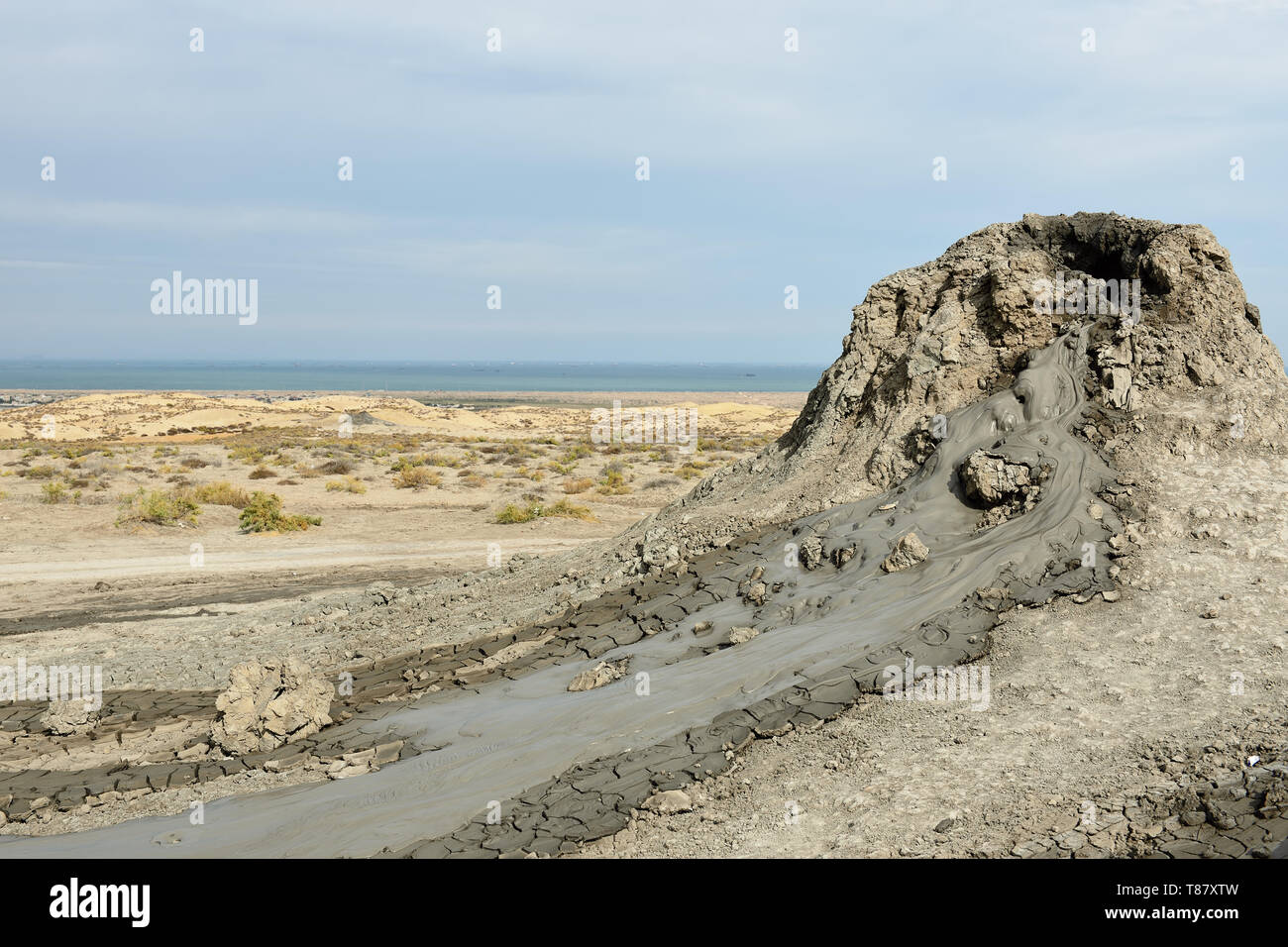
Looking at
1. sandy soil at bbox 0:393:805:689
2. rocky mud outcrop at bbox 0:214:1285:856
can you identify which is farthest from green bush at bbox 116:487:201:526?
rocky mud outcrop at bbox 0:214:1285:856

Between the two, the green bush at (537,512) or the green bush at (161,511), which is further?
the green bush at (537,512)

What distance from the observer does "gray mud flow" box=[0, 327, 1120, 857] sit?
621 centimetres

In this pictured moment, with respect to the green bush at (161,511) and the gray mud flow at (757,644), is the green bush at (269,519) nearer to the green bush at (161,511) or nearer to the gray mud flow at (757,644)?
the green bush at (161,511)

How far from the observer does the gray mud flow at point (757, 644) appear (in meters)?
6.21

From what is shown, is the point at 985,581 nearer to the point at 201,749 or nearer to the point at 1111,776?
the point at 1111,776

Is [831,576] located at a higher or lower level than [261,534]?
higher

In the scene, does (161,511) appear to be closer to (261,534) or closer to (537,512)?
(261,534)

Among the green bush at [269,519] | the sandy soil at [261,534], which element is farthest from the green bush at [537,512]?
the green bush at [269,519]

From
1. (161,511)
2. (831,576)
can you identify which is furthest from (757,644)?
(161,511)

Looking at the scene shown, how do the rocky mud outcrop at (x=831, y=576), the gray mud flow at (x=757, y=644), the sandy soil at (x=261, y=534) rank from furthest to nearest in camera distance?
the sandy soil at (x=261, y=534) → the rocky mud outcrop at (x=831, y=576) → the gray mud flow at (x=757, y=644)

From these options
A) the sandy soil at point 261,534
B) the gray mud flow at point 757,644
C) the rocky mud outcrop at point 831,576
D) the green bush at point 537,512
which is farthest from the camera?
the green bush at point 537,512

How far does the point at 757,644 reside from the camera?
7.67m

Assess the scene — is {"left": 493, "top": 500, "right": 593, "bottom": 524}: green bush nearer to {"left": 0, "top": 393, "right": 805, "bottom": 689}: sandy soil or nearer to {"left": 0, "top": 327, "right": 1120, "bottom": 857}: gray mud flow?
{"left": 0, "top": 393, "right": 805, "bottom": 689}: sandy soil

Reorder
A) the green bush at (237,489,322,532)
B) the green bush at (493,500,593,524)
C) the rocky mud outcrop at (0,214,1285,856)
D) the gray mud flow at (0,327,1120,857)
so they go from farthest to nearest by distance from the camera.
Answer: the green bush at (493,500,593,524) → the green bush at (237,489,322,532) → the rocky mud outcrop at (0,214,1285,856) → the gray mud flow at (0,327,1120,857)
